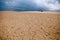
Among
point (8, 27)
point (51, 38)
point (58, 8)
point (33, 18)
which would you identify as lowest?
point (51, 38)

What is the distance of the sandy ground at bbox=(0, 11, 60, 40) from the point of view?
1547mm

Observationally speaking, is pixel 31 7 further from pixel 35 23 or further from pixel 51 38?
pixel 51 38

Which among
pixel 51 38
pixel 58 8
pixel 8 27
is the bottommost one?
pixel 51 38

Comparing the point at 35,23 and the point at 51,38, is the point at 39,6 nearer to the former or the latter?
the point at 35,23

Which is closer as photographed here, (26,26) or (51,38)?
(51,38)

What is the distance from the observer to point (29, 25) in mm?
1633

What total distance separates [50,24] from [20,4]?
0.52 m

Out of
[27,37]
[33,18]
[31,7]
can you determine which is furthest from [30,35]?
[31,7]

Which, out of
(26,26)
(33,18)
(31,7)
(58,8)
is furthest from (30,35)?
(58,8)

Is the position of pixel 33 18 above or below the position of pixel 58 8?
below

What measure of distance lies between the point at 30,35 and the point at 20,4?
47cm

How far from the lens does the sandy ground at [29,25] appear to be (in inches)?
60.9

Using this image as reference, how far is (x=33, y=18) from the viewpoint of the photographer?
1656mm

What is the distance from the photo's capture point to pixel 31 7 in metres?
1.62
